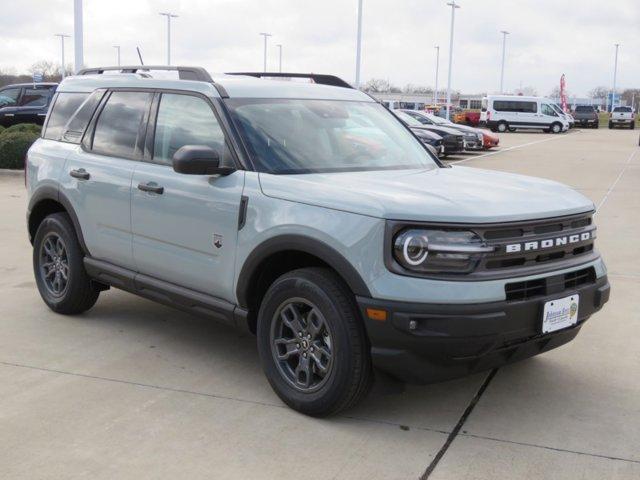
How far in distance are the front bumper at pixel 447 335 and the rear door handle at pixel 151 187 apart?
172cm

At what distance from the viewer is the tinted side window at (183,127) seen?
15.2 ft

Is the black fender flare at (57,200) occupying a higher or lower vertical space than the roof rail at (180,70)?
lower

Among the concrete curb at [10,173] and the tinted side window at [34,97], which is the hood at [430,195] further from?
the tinted side window at [34,97]

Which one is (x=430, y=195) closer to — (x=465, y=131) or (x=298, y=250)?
(x=298, y=250)

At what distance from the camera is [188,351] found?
5113 millimetres

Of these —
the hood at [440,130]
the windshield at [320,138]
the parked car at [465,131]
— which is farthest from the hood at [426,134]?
the windshield at [320,138]

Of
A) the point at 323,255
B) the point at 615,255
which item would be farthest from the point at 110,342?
the point at 615,255

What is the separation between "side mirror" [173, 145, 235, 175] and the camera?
13.9ft

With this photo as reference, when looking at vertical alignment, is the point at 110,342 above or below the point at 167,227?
below

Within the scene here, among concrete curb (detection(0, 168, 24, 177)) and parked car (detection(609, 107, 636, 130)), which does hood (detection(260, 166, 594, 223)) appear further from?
parked car (detection(609, 107, 636, 130))

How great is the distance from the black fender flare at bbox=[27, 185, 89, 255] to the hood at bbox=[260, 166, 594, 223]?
77.4 inches

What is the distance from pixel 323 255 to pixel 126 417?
135cm

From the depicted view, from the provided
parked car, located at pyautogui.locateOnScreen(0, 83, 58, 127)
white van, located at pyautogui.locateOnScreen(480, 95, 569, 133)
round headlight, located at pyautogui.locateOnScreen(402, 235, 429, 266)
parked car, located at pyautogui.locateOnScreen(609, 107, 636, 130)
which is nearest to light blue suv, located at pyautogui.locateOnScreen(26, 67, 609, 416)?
round headlight, located at pyautogui.locateOnScreen(402, 235, 429, 266)

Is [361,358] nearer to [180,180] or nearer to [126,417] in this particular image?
[126,417]
